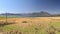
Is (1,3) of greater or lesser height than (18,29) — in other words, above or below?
above

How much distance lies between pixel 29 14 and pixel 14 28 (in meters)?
0.41

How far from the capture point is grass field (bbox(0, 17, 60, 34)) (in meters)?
2.31

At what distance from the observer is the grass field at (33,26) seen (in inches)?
91.0

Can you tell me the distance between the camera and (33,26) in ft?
7.68

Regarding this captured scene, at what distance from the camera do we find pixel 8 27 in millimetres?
2303

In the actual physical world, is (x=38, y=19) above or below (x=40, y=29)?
above

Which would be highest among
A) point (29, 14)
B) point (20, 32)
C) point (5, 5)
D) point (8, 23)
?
point (5, 5)

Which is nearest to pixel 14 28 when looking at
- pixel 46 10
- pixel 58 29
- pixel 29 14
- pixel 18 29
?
pixel 18 29

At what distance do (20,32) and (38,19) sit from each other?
0.43 meters

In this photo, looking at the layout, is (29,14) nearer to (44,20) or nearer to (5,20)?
(44,20)

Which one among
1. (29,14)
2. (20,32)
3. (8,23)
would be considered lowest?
(20,32)

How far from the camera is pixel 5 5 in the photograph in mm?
2393

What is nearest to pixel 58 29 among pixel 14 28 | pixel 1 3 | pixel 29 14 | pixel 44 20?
pixel 44 20

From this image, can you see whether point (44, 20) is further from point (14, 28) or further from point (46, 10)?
point (14, 28)
